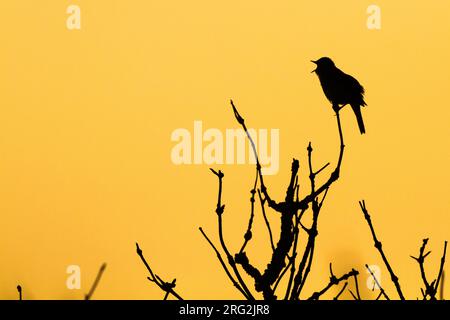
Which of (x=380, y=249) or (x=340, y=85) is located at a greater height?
(x=340, y=85)

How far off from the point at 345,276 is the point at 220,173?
1.74ft

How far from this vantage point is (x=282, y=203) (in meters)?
2.24

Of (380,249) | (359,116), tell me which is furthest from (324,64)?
(380,249)

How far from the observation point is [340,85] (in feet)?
14.9

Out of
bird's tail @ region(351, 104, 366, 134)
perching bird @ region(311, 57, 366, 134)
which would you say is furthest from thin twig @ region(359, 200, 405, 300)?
bird's tail @ region(351, 104, 366, 134)

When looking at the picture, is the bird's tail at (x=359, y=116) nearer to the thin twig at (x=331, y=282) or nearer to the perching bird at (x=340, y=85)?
the perching bird at (x=340, y=85)

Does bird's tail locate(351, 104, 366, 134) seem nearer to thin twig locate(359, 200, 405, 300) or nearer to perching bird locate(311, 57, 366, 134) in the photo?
perching bird locate(311, 57, 366, 134)

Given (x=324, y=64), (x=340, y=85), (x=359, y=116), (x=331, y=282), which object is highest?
(x=324, y=64)

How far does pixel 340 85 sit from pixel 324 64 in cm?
31

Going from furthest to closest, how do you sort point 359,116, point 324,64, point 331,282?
point 359,116 → point 324,64 → point 331,282

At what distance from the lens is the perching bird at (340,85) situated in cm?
448

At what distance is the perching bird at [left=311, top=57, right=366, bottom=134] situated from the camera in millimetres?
4477

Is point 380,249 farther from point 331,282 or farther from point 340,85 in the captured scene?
point 340,85
